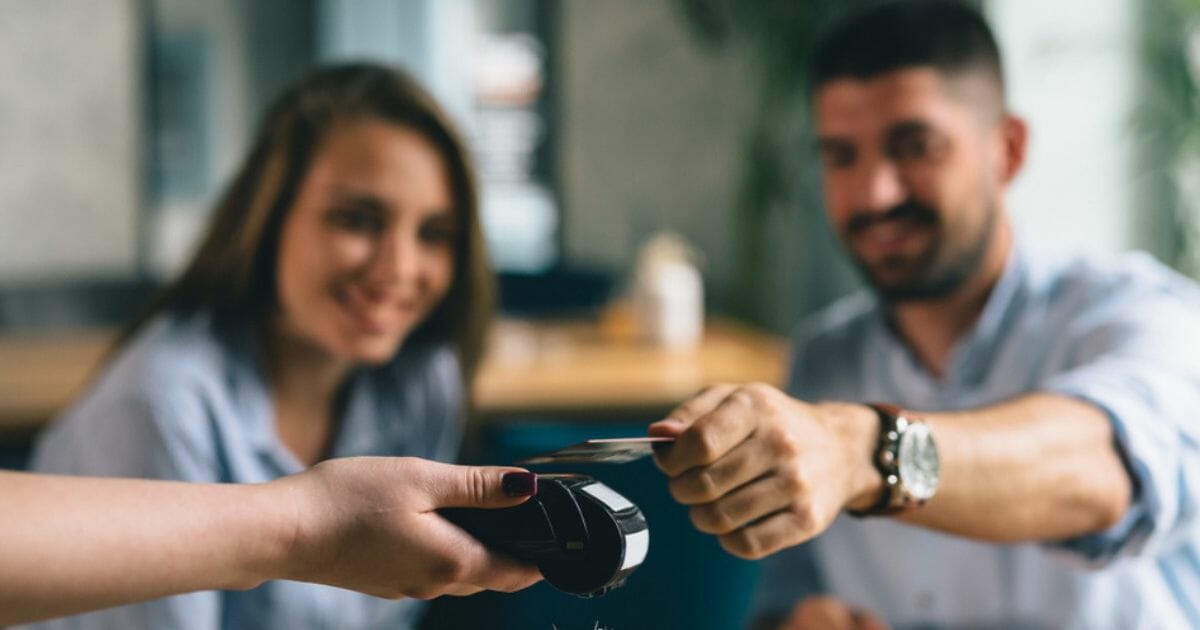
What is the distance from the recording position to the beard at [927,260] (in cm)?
119

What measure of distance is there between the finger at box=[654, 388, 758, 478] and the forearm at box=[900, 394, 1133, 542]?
0.19 meters

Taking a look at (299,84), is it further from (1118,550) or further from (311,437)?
(1118,550)

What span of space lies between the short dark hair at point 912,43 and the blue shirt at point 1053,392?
0.22m

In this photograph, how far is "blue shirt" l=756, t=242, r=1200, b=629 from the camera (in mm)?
812

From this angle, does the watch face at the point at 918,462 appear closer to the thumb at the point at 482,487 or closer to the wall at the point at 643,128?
the thumb at the point at 482,487

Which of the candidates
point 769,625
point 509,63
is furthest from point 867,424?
point 509,63

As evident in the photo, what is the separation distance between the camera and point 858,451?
66cm

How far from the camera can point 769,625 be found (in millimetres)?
1083

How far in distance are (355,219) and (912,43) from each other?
1.94 feet

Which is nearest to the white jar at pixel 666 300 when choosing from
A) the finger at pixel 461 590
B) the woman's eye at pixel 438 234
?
the woman's eye at pixel 438 234

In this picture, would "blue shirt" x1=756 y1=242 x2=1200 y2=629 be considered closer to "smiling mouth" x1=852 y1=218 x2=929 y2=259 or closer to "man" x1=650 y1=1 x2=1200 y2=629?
"man" x1=650 y1=1 x2=1200 y2=629

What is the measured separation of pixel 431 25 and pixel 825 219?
1.57 meters

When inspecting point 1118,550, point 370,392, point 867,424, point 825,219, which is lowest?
point 825,219

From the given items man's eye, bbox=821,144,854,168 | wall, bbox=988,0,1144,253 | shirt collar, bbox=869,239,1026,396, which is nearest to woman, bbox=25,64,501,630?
man's eye, bbox=821,144,854,168
